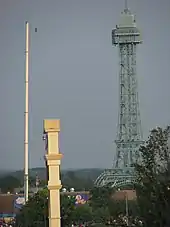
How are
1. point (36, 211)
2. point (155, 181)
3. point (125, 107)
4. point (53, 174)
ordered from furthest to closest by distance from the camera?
point (125, 107)
point (36, 211)
point (53, 174)
point (155, 181)

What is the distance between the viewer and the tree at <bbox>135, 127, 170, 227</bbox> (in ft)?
38.2

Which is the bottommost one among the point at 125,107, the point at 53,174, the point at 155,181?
the point at 155,181

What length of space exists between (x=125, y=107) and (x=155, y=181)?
5047cm

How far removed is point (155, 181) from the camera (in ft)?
39.3

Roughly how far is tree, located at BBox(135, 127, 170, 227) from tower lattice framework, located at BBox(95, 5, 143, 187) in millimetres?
41124

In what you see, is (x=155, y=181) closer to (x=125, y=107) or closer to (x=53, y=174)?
(x=53, y=174)

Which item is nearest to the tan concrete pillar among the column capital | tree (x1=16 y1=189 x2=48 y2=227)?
the column capital

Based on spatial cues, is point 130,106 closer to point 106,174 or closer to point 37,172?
point 106,174

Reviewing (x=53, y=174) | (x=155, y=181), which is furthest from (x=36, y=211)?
(x=155, y=181)

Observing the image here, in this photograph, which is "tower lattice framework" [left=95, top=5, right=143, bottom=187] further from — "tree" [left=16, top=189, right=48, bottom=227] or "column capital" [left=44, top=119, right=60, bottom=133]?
"column capital" [left=44, top=119, right=60, bottom=133]

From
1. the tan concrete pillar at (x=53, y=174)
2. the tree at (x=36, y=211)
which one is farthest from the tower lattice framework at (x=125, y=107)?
the tan concrete pillar at (x=53, y=174)

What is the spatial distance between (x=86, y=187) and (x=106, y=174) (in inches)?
259

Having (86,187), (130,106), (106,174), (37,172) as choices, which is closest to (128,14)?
(130,106)

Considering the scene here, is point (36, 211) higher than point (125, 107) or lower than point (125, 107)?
lower
